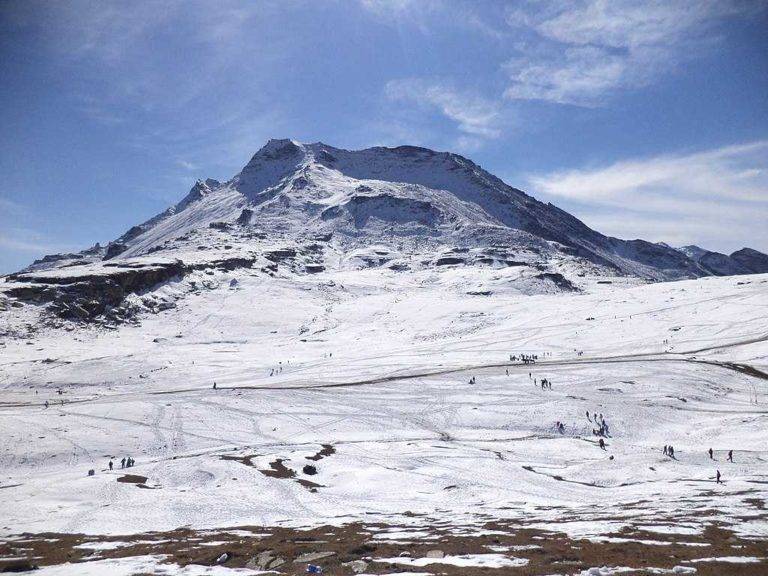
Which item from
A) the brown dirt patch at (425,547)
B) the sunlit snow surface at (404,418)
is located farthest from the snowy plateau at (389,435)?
the sunlit snow surface at (404,418)

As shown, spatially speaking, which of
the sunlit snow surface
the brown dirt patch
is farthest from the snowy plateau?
the sunlit snow surface

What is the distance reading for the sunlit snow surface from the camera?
27922mm

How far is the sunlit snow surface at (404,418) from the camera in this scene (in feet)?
91.6

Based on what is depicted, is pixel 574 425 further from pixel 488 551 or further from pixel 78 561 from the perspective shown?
pixel 78 561

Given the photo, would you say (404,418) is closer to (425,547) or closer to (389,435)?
(389,435)

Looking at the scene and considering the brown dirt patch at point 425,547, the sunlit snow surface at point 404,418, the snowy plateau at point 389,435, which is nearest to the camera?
the brown dirt patch at point 425,547

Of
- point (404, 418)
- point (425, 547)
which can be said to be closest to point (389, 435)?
point (404, 418)

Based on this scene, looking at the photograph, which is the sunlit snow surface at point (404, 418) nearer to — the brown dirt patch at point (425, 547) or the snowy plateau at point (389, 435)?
the snowy plateau at point (389, 435)

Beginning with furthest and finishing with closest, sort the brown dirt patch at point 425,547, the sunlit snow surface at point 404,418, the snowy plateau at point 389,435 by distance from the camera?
the sunlit snow surface at point 404,418 < the snowy plateau at point 389,435 < the brown dirt patch at point 425,547

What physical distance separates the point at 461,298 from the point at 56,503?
126 m

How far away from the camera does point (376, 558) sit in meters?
15.8

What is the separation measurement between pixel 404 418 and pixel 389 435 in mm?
5887

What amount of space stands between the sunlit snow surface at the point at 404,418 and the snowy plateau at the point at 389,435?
12.7 inches

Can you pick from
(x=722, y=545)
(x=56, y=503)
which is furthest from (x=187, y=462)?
(x=722, y=545)
